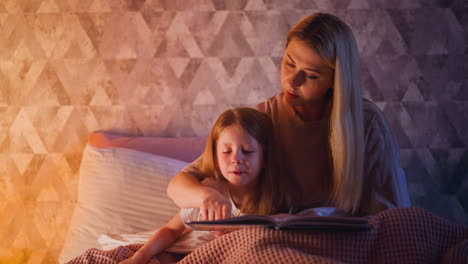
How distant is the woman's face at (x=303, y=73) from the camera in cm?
144

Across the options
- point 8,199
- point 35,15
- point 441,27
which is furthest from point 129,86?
point 441,27

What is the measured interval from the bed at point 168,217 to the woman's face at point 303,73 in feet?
1.52

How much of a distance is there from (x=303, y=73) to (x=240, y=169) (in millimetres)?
350

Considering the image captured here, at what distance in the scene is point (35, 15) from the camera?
2.34 metres

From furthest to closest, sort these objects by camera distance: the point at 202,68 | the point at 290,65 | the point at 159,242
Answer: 1. the point at 202,68
2. the point at 290,65
3. the point at 159,242

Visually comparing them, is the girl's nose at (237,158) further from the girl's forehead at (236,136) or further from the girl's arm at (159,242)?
the girl's arm at (159,242)

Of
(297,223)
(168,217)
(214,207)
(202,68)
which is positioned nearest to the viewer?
(297,223)

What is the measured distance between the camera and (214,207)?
4.06 ft

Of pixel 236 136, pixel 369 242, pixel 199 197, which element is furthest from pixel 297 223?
pixel 236 136

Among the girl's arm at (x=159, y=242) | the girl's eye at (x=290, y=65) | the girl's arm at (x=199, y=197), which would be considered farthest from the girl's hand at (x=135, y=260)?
the girl's eye at (x=290, y=65)

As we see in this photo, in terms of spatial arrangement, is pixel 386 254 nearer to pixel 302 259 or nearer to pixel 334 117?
pixel 302 259

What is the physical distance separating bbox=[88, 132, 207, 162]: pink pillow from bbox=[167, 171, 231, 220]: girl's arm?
26.2 inches

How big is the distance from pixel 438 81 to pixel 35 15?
1.99m

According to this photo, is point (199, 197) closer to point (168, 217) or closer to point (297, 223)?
point (297, 223)
